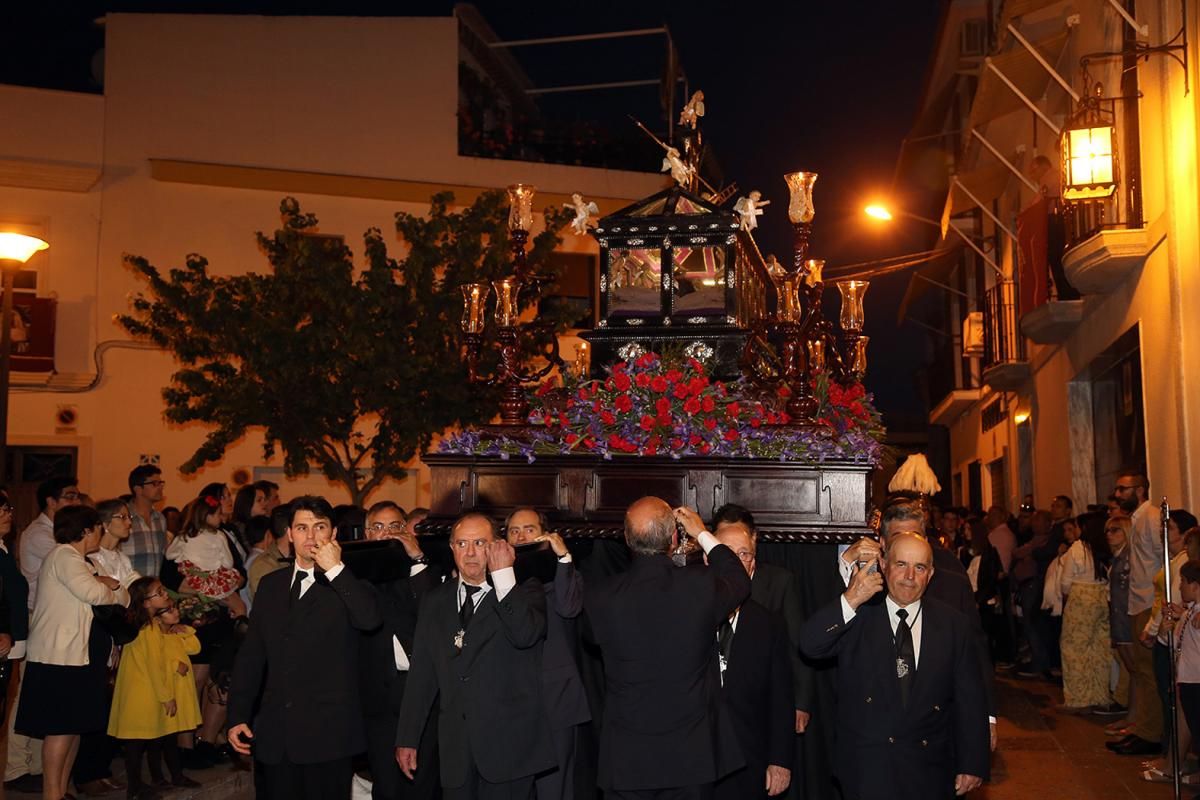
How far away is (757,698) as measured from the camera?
20.7 ft

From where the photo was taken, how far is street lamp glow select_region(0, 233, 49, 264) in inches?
413

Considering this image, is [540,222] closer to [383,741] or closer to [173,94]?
[173,94]

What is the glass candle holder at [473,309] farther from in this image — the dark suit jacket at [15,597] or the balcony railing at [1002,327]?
the balcony railing at [1002,327]

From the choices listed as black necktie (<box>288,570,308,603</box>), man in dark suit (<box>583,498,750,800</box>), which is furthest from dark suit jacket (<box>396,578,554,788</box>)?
black necktie (<box>288,570,308,603</box>)

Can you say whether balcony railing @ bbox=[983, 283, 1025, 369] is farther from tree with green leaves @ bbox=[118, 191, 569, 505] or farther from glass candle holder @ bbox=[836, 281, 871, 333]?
glass candle holder @ bbox=[836, 281, 871, 333]

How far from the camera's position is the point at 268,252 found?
18.0 metres

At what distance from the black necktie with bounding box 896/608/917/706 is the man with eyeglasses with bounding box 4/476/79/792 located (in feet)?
18.7

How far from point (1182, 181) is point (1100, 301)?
4260 millimetres

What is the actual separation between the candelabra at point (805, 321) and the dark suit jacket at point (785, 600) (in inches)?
59.7

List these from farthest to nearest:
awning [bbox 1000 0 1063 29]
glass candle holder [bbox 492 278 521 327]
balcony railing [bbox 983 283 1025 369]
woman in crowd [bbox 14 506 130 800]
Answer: balcony railing [bbox 983 283 1025 369] < awning [bbox 1000 0 1063 29] < glass candle holder [bbox 492 278 521 327] < woman in crowd [bbox 14 506 130 800]

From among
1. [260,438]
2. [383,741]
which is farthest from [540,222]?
[383,741]

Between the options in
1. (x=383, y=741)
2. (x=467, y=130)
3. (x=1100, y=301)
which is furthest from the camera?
(x=467, y=130)

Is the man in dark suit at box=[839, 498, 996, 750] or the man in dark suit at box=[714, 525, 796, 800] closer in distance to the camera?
the man in dark suit at box=[839, 498, 996, 750]

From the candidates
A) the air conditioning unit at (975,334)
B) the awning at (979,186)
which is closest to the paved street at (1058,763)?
the awning at (979,186)
